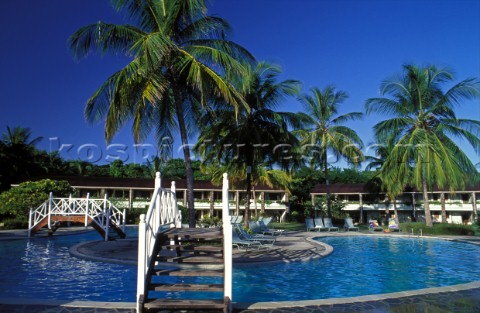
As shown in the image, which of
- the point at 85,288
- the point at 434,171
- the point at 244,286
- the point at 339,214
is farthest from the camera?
the point at 339,214

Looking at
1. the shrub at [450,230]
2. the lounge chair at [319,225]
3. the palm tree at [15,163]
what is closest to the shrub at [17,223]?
the palm tree at [15,163]

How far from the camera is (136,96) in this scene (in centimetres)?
1305

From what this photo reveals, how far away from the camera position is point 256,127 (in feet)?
59.2

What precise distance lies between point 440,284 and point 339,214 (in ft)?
99.4

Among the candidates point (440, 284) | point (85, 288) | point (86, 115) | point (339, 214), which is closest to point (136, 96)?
point (86, 115)

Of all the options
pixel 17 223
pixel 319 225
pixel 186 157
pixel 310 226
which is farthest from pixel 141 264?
pixel 17 223

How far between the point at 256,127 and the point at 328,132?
1234 centimetres

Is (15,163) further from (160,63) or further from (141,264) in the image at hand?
(141,264)

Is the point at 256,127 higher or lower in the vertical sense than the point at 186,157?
higher

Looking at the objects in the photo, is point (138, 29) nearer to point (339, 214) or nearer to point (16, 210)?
point (16, 210)

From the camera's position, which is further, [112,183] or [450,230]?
[112,183]

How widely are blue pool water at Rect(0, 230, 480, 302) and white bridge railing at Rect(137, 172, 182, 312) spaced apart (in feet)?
5.13

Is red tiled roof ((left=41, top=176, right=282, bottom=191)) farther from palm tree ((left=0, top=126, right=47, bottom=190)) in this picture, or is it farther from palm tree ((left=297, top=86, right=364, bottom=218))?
palm tree ((left=297, top=86, right=364, bottom=218))

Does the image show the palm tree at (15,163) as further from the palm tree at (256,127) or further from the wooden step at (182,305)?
the wooden step at (182,305)
